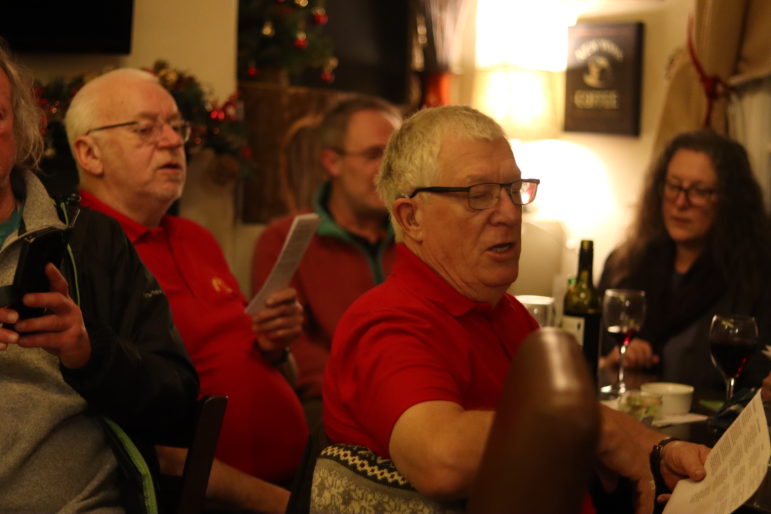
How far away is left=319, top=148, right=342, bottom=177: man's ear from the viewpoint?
3273mm

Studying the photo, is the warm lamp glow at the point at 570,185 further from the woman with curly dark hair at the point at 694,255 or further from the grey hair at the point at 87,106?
the grey hair at the point at 87,106

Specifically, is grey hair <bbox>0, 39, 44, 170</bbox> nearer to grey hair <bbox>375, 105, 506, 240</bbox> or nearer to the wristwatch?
grey hair <bbox>375, 105, 506, 240</bbox>

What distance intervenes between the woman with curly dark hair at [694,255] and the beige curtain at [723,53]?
625mm

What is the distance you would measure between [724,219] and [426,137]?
5.38 ft

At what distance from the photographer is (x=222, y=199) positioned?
11.9ft

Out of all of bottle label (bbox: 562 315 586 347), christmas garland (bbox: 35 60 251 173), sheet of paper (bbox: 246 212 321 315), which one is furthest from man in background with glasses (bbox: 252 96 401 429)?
bottle label (bbox: 562 315 586 347)

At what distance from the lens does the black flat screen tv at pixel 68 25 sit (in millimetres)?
3115

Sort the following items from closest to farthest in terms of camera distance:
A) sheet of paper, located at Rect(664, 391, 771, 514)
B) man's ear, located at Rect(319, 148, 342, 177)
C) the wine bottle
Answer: sheet of paper, located at Rect(664, 391, 771, 514), the wine bottle, man's ear, located at Rect(319, 148, 342, 177)

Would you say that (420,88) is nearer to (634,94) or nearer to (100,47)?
(634,94)

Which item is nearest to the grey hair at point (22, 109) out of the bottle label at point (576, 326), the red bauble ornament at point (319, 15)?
the bottle label at point (576, 326)

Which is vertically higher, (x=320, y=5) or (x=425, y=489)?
(x=320, y=5)

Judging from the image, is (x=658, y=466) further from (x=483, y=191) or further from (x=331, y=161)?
(x=331, y=161)

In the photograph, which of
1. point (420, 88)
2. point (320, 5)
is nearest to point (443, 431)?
point (320, 5)

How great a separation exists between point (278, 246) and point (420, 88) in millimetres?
2309
